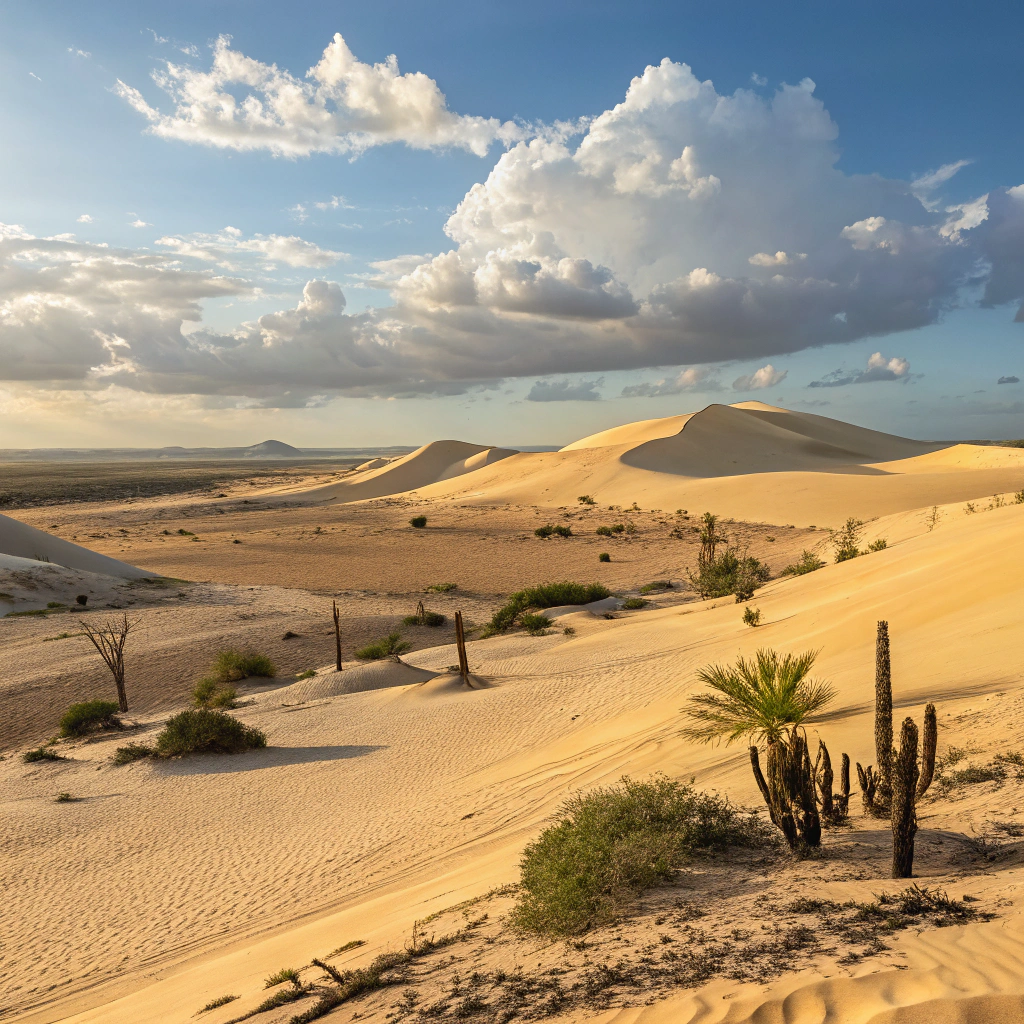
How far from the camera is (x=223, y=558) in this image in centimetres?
3728

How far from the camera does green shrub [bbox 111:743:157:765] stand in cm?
1237

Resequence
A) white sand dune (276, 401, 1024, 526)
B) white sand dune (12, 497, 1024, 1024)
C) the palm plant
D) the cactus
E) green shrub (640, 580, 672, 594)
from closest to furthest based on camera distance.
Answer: white sand dune (12, 497, 1024, 1024) → the palm plant → the cactus → green shrub (640, 580, 672, 594) → white sand dune (276, 401, 1024, 526)

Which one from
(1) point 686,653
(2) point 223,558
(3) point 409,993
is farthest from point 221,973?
(2) point 223,558

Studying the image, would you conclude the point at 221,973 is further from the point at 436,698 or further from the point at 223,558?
the point at 223,558

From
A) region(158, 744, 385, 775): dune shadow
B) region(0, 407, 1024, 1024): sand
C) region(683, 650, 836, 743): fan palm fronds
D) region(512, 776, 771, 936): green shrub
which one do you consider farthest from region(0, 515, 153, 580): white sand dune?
region(683, 650, 836, 743): fan palm fronds

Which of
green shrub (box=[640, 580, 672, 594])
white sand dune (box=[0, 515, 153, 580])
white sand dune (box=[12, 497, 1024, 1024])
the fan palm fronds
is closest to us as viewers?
white sand dune (box=[12, 497, 1024, 1024])

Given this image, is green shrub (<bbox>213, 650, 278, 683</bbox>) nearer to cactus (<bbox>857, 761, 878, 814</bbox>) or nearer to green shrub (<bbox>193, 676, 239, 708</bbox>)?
green shrub (<bbox>193, 676, 239, 708</bbox>)

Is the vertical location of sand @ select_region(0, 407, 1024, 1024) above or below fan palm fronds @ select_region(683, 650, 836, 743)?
below

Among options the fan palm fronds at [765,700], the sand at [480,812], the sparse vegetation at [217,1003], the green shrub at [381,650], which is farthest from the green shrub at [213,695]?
the fan palm fronds at [765,700]

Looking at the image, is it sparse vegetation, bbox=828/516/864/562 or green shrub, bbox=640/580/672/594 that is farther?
green shrub, bbox=640/580/672/594

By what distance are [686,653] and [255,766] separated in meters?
8.00

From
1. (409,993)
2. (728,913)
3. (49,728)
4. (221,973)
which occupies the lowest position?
(49,728)

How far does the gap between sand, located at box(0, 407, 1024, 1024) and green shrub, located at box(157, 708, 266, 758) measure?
502 millimetres

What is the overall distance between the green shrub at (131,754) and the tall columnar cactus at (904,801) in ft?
38.1
